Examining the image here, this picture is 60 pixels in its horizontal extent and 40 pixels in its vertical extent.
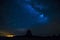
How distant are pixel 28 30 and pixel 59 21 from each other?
477 mm

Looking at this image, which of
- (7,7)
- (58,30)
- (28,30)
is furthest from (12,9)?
(58,30)

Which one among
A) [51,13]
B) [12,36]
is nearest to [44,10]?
[51,13]

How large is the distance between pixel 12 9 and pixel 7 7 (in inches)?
3.1

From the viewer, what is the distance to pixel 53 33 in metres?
2.43

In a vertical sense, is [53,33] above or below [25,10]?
below

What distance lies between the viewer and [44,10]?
2.43 meters

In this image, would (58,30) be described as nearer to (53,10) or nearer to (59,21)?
(59,21)

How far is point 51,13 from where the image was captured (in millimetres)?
2445

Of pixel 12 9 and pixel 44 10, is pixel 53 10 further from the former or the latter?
pixel 12 9

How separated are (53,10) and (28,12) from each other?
1.22 ft

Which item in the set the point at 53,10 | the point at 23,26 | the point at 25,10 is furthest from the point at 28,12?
the point at 53,10

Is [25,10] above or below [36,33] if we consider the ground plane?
above

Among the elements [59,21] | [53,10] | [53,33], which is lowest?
[53,33]

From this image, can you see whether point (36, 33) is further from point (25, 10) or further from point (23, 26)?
point (25, 10)
